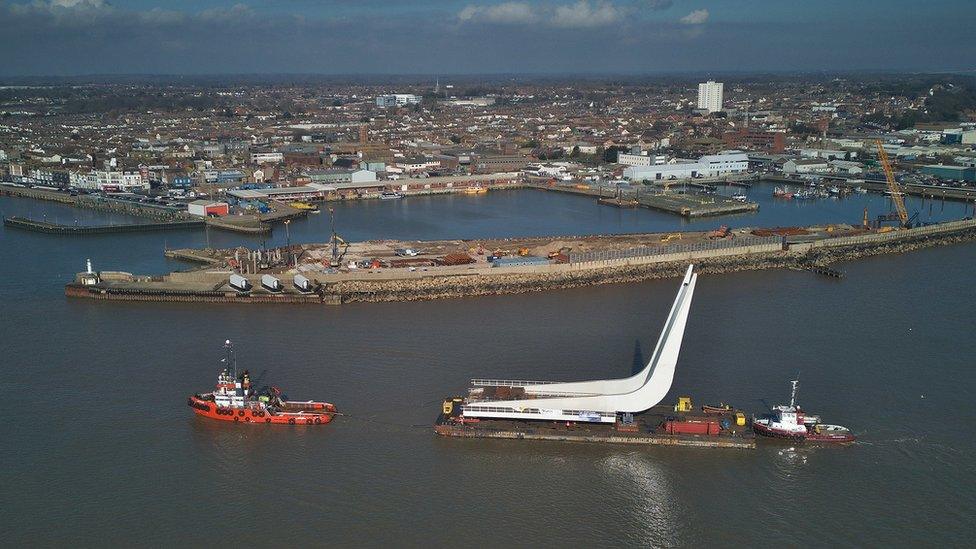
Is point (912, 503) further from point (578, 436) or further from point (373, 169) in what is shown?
point (373, 169)

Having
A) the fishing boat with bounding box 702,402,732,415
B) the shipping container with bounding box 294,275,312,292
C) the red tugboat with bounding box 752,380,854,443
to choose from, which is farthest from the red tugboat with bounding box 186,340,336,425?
the shipping container with bounding box 294,275,312,292

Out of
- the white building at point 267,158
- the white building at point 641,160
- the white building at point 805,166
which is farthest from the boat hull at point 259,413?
the white building at point 805,166

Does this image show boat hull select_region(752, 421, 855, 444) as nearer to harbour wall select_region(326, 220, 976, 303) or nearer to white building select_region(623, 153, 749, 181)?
harbour wall select_region(326, 220, 976, 303)

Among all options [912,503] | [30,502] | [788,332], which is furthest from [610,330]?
[30,502]

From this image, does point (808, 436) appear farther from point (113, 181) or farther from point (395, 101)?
point (395, 101)

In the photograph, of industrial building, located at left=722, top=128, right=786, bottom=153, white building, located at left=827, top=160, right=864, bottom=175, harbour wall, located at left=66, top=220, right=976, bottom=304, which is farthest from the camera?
industrial building, located at left=722, top=128, right=786, bottom=153

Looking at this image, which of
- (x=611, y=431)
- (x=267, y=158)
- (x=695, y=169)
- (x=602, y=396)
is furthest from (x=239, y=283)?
(x=695, y=169)
